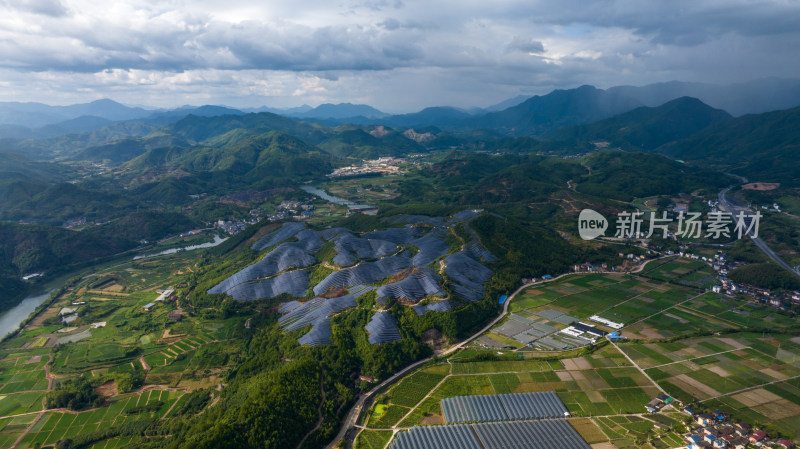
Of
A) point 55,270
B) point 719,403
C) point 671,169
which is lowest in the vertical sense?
point 55,270

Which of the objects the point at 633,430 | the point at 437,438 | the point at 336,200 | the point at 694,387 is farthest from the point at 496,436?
the point at 336,200

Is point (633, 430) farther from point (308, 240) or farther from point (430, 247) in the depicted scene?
point (308, 240)

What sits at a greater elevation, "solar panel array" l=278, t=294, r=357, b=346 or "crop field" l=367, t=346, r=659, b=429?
"solar panel array" l=278, t=294, r=357, b=346

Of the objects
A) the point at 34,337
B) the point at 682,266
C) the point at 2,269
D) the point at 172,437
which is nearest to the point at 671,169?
the point at 682,266

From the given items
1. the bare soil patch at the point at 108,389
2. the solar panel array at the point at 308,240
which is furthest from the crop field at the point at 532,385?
the solar panel array at the point at 308,240

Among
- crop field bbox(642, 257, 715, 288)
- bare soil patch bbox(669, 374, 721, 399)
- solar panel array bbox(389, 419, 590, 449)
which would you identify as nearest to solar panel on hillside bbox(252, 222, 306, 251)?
solar panel array bbox(389, 419, 590, 449)

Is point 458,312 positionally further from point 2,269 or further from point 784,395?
point 2,269

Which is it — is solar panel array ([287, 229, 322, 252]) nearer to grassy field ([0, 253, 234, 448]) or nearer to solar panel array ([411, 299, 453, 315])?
grassy field ([0, 253, 234, 448])
